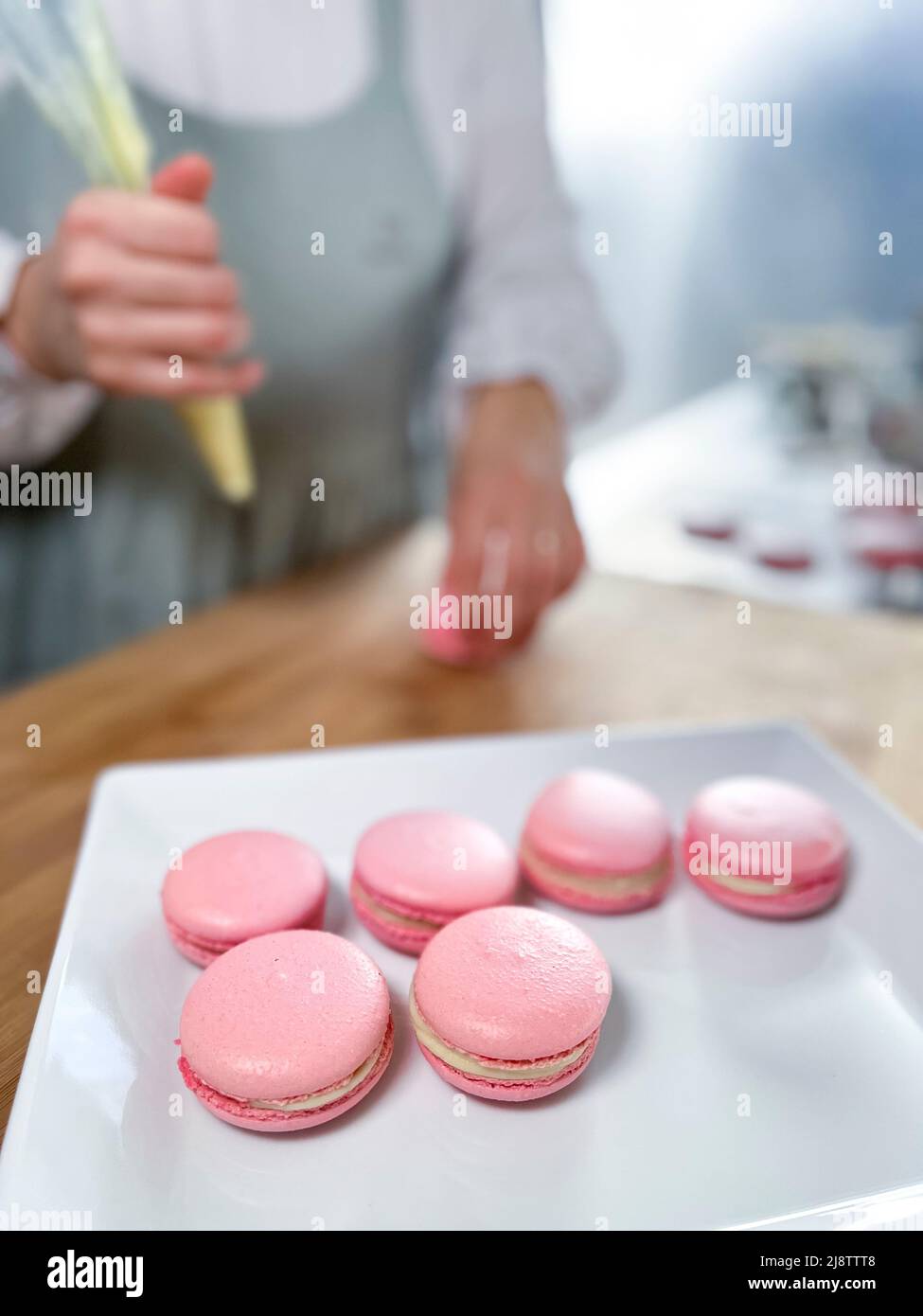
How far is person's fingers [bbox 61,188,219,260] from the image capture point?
2.42 ft

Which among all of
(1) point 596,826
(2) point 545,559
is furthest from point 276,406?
(1) point 596,826

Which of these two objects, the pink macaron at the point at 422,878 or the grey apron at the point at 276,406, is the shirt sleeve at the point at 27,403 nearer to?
the grey apron at the point at 276,406

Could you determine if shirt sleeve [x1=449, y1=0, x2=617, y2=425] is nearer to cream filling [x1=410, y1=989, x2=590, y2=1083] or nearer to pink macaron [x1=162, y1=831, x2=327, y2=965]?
pink macaron [x1=162, y1=831, x2=327, y2=965]

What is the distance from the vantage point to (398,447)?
4.25 ft

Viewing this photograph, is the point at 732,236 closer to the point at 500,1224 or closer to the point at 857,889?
the point at 857,889

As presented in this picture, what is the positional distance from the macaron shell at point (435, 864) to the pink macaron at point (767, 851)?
12 cm

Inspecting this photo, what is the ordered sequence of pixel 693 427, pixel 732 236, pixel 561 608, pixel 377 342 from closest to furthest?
pixel 561 608
pixel 377 342
pixel 732 236
pixel 693 427

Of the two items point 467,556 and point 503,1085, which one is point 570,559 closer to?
point 467,556

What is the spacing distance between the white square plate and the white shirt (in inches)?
21.7

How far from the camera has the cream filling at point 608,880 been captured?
22.6 inches

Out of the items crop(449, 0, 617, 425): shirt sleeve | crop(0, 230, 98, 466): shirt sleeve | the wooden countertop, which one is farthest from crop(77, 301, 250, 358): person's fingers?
crop(449, 0, 617, 425): shirt sleeve

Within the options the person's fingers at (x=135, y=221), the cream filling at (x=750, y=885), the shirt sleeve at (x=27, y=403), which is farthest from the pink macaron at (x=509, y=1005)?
the shirt sleeve at (x=27, y=403)
